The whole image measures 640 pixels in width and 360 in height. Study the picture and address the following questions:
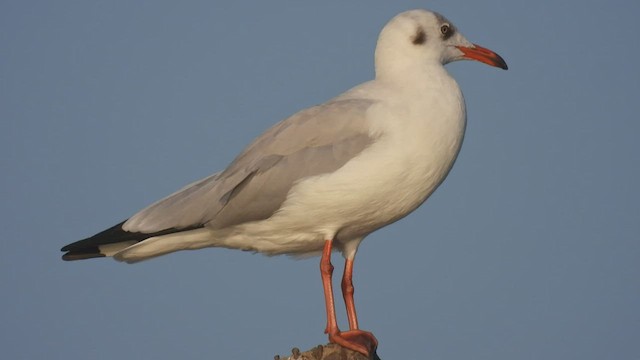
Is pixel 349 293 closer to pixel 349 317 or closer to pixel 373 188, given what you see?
pixel 349 317

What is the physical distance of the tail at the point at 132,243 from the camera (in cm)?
996

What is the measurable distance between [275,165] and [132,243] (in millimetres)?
1694

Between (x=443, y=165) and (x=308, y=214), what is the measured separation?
4.32 feet

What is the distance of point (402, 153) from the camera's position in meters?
9.13

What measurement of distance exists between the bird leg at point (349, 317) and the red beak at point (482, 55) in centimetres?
244

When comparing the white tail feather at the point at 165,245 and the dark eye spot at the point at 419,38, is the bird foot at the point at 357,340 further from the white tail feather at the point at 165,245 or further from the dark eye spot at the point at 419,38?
the dark eye spot at the point at 419,38

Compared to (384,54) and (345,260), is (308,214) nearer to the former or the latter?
(345,260)

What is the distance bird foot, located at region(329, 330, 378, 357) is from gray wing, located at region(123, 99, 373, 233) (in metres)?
1.31

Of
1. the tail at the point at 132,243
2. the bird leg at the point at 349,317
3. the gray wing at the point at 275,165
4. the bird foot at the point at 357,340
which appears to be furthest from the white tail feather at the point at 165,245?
the bird foot at the point at 357,340

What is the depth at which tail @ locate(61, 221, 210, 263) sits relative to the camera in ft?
32.7

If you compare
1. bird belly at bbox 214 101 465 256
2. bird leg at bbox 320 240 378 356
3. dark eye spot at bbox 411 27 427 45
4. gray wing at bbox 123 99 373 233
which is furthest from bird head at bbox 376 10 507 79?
bird leg at bbox 320 240 378 356

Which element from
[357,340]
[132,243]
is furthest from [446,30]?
[132,243]

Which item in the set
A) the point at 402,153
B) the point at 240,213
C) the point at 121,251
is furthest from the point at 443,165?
the point at 121,251

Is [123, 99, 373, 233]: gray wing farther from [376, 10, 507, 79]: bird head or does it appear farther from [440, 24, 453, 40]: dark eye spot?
[440, 24, 453, 40]: dark eye spot
